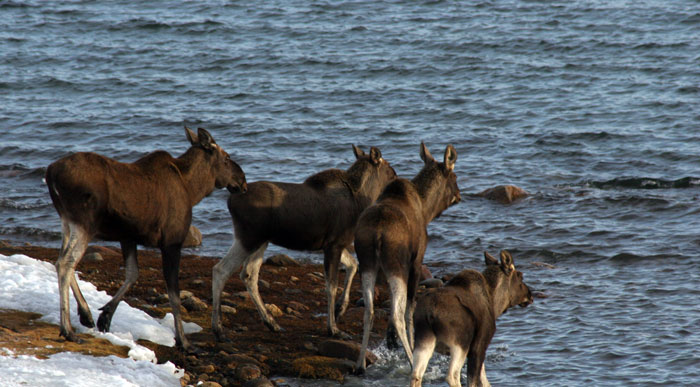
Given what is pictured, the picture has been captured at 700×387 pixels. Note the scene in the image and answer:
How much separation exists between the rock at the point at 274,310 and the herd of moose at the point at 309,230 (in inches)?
22.0

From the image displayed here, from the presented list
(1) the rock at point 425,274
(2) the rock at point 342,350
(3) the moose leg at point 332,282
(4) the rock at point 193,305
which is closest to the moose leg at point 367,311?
(2) the rock at point 342,350

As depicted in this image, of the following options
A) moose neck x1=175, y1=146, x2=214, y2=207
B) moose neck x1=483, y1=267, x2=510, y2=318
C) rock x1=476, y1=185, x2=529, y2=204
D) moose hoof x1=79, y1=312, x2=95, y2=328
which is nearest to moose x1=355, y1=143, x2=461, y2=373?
moose neck x1=483, y1=267, x2=510, y2=318

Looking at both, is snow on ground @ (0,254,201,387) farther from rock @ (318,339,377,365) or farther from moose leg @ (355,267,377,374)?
moose leg @ (355,267,377,374)

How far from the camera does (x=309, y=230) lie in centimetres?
1177

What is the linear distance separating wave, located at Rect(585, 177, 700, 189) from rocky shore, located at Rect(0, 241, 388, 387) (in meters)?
7.72

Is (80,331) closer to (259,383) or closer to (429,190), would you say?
(259,383)

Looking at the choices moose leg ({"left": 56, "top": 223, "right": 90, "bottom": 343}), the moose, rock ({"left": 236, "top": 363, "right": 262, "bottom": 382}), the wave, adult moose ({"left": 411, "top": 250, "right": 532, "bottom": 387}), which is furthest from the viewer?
the wave

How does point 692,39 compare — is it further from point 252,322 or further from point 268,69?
point 252,322

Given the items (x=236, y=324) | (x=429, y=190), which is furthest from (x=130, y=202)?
(x=429, y=190)

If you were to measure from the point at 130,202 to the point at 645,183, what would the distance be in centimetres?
1327

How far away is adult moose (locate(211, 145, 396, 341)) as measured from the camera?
11.5m

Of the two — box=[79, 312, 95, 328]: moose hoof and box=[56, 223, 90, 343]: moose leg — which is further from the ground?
box=[56, 223, 90, 343]: moose leg

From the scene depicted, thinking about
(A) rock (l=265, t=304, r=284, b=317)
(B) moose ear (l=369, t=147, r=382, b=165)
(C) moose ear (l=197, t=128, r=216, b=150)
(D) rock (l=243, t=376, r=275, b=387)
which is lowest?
(A) rock (l=265, t=304, r=284, b=317)

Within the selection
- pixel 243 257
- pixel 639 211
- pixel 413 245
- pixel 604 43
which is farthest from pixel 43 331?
pixel 604 43
